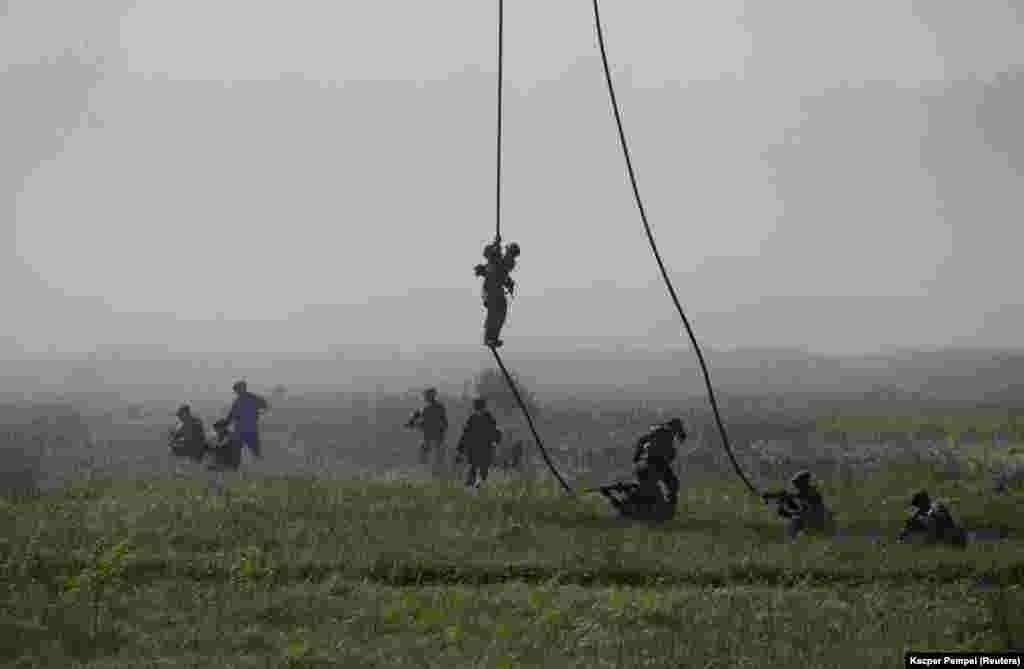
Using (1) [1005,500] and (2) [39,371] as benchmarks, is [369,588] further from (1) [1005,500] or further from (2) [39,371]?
(2) [39,371]

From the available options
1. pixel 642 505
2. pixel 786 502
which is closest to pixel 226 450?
pixel 642 505

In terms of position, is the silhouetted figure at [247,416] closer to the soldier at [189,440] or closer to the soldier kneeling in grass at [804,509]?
the soldier at [189,440]

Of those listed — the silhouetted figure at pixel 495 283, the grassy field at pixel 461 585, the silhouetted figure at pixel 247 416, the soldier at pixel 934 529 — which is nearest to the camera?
the grassy field at pixel 461 585

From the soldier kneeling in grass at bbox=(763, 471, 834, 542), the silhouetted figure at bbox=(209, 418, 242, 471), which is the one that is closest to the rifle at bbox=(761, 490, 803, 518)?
the soldier kneeling in grass at bbox=(763, 471, 834, 542)

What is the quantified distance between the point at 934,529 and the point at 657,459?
404 centimetres

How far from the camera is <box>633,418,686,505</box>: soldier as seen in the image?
16453mm

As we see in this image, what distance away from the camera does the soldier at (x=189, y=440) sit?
81.2 feet

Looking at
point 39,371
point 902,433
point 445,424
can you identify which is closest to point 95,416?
point 445,424

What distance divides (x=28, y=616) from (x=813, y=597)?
26.1ft

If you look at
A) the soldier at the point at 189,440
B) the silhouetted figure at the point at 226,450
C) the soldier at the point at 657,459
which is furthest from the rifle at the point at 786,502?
the soldier at the point at 189,440

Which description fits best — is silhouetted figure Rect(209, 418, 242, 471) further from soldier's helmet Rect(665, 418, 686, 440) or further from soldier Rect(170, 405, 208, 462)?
soldier's helmet Rect(665, 418, 686, 440)

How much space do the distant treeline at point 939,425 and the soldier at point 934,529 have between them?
79.2 ft

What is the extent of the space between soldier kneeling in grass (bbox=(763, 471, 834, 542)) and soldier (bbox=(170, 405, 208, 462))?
45.9 ft

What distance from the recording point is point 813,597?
38.5ft
